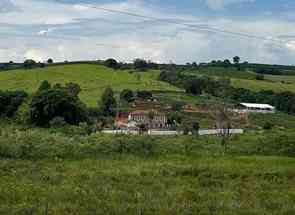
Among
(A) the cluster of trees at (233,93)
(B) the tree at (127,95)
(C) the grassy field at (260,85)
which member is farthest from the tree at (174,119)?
(C) the grassy field at (260,85)

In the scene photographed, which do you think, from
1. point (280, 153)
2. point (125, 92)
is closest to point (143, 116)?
point (125, 92)

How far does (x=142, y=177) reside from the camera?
1321 centimetres

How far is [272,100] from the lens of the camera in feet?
225

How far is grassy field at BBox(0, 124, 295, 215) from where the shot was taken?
29.2 ft

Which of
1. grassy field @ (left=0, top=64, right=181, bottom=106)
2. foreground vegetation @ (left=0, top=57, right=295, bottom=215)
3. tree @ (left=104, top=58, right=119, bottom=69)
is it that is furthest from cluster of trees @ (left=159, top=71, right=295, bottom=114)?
foreground vegetation @ (left=0, top=57, right=295, bottom=215)

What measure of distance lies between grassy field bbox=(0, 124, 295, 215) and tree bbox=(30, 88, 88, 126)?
20.8 meters

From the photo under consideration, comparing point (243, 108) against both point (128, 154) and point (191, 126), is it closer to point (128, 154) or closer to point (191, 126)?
point (191, 126)

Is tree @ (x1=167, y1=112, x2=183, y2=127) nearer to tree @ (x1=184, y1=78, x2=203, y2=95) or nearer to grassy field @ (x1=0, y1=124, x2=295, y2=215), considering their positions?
tree @ (x1=184, y1=78, x2=203, y2=95)

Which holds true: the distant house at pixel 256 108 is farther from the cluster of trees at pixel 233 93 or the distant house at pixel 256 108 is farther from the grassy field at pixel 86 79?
the grassy field at pixel 86 79


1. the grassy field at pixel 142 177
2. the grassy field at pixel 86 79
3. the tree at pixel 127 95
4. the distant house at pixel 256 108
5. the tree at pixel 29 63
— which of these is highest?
the grassy field at pixel 142 177

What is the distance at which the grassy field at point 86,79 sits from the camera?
69812 mm

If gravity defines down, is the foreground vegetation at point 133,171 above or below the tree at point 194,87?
above

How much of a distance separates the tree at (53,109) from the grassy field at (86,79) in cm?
1976

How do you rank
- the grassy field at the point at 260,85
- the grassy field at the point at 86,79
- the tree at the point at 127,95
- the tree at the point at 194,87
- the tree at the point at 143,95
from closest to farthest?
the tree at the point at 127,95 < the tree at the point at 143,95 < the tree at the point at 194,87 < the grassy field at the point at 86,79 < the grassy field at the point at 260,85
